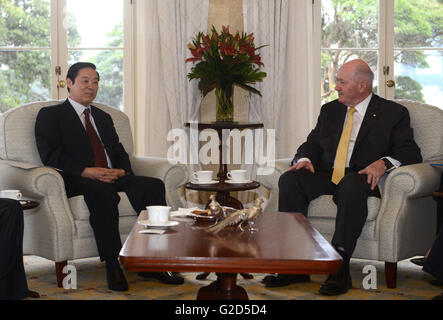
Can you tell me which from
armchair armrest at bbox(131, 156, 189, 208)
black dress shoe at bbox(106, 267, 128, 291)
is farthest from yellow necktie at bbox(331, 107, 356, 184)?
black dress shoe at bbox(106, 267, 128, 291)

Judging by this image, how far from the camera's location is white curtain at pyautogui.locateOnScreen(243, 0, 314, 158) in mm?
5332

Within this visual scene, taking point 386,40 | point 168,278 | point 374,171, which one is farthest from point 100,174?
point 386,40

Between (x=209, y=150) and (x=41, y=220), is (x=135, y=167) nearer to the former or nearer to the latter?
(x=41, y=220)

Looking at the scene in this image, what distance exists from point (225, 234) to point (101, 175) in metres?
1.40

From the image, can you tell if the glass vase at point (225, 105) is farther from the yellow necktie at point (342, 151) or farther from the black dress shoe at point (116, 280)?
the black dress shoe at point (116, 280)

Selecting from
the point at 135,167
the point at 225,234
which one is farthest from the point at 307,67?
the point at 225,234

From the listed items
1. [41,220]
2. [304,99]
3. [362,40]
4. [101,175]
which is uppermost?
[362,40]

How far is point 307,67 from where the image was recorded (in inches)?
214

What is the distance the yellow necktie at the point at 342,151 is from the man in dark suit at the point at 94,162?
1.03 metres

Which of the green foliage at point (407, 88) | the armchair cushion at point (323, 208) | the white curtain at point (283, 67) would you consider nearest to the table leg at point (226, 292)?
the armchair cushion at point (323, 208)

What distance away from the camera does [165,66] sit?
528cm

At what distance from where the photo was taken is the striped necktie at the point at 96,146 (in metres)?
3.80

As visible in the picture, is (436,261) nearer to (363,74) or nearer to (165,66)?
(363,74)

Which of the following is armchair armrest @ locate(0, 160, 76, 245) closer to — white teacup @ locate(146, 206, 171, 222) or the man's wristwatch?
white teacup @ locate(146, 206, 171, 222)
